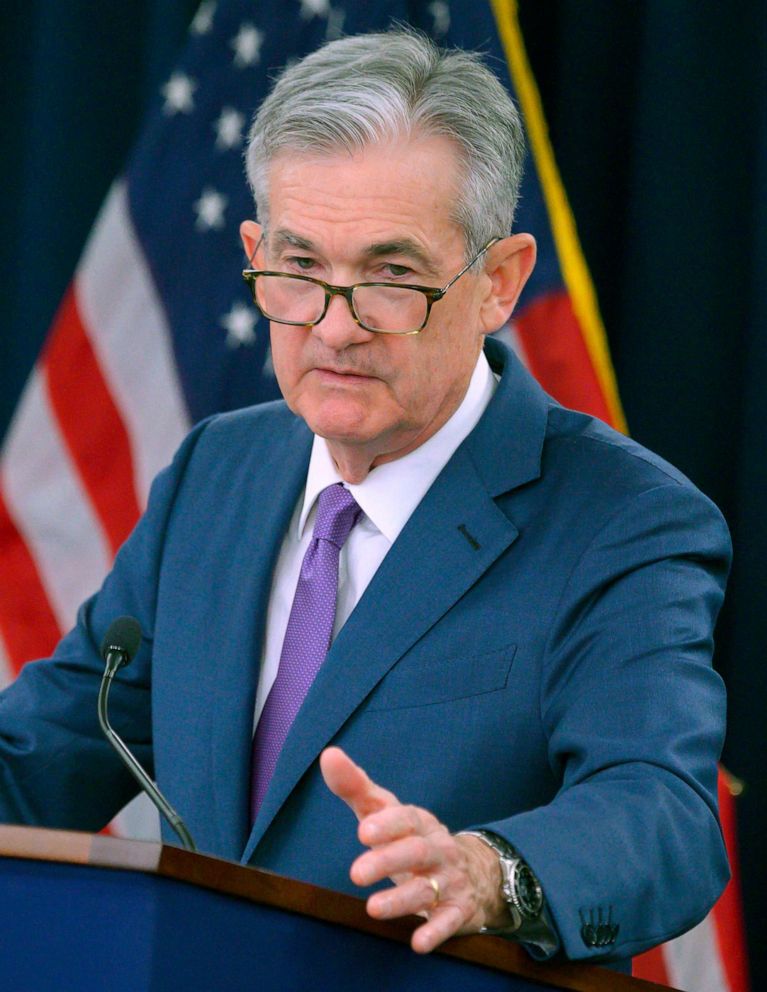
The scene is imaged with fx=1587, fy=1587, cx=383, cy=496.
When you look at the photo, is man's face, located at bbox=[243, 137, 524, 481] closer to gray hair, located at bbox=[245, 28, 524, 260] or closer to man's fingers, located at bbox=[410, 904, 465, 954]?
gray hair, located at bbox=[245, 28, 524, 260]

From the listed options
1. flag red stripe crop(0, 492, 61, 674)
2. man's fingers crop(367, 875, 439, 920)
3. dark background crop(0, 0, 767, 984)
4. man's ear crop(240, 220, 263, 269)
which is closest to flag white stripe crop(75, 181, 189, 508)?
flag red stripe crop(0, 492, 61, 674)

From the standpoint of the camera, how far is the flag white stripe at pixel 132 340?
3.14 m

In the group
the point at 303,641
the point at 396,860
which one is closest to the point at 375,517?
the point at 303,641

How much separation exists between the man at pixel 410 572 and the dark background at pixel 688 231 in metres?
1.19

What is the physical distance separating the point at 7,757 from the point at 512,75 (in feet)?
5.10

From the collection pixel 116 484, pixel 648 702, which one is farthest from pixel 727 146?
pixel 648 702

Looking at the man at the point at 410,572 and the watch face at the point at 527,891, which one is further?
the man at the point at 410,572

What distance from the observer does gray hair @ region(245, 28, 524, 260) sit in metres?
1.83

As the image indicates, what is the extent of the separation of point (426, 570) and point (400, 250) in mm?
372

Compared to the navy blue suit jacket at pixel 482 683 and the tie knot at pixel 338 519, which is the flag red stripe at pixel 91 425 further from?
the tie knot at pixel 338 519

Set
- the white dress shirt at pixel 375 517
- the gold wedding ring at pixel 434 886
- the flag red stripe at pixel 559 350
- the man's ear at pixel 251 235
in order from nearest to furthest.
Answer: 1. the gold wedding ring at pixel 434 886
2. the white dress shirt at pixel 375 517
3. the man's ear at pixel 251 235
4. the flag red stripe at pixel 559 350

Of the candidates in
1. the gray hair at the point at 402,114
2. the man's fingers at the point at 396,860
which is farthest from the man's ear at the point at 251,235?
the man's fingers at the point at 396,860

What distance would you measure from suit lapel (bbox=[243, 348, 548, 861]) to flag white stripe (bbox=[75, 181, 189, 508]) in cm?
127

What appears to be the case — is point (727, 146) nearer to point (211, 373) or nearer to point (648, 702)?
point (211, 373)
